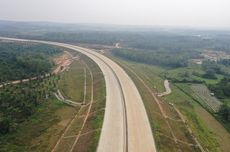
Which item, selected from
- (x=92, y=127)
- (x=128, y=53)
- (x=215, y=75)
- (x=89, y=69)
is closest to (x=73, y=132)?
(x=92, y=127)

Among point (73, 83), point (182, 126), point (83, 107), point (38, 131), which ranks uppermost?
point (73, 83)

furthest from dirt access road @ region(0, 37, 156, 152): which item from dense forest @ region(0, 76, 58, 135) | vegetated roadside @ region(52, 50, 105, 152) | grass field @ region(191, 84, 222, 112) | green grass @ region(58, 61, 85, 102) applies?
grass field @ region(191, 84, 222, 112)

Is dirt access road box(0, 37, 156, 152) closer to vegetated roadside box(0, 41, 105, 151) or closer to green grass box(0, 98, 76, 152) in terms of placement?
vegetated roadside box(0, 41, 105, 151)

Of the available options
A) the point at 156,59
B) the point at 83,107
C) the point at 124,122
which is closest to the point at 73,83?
the point at 83,107

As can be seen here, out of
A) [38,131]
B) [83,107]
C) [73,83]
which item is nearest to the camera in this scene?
[38,131]

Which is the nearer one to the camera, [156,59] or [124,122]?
[124,122]

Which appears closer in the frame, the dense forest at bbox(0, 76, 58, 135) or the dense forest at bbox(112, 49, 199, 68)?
the dense forest at bbox(0, 76, 58, 135)

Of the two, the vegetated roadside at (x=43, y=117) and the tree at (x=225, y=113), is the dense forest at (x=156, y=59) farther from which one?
the tree at (x=225, y=113)

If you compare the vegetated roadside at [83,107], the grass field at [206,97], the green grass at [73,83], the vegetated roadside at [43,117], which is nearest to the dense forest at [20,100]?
the vegetated roadside at [43,117]

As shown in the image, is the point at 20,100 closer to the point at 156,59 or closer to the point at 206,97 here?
the point at 206,97
